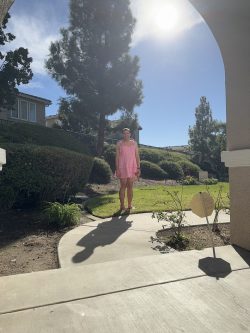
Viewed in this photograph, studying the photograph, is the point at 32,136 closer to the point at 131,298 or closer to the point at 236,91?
the point at 236,91

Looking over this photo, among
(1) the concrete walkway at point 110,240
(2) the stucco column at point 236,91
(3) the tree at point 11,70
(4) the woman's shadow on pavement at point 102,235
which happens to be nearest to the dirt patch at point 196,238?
(1) the concrete walkway at point 110,240

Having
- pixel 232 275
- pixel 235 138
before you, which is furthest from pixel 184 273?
pixel 235 138

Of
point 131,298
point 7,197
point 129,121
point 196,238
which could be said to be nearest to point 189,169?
point 129,121

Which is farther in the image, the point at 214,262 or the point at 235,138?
the point at 235,138

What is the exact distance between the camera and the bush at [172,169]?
23436mm

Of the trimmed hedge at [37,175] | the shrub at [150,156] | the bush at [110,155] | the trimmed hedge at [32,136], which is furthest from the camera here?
the shrub at [150,156]

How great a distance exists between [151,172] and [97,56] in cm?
852

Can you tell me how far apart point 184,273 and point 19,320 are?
5.30 feet

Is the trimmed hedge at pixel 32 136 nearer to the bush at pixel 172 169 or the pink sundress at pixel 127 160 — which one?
the pink sundress at pixel 127 160

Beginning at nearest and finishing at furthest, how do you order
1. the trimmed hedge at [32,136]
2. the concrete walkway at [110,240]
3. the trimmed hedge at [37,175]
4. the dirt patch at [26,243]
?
the dirt patch at [26,243] < the concrete walkway at [110,240] < the trimmed hedge at [37,175] < the trimmed hedge at [32,136]

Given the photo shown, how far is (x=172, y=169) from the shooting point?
23.7 meters

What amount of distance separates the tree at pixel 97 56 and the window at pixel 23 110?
223 inches

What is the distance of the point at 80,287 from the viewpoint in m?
3.19

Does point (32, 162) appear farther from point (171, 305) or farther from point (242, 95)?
point (171, 305)
